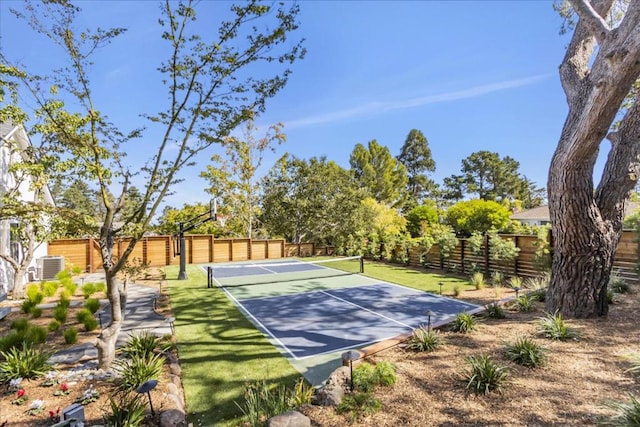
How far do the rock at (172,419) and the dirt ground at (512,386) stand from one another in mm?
1367

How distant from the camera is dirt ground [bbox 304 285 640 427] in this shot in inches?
117

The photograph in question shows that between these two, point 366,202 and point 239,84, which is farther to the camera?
point 366,202

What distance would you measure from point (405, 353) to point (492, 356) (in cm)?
121

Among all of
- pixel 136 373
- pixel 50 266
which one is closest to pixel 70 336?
pixel 136 373

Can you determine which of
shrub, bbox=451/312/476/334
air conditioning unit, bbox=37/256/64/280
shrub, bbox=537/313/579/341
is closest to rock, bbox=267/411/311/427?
shrub, bbox=451/312/476/334

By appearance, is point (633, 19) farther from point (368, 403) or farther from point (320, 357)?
point (320, 357)

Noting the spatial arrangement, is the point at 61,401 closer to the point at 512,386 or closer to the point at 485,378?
the point at 485,378

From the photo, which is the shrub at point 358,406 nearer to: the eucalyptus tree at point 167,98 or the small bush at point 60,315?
the eucalyptus tree at point 167,98

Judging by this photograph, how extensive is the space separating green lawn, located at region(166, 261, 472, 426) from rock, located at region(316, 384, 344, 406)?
82cm

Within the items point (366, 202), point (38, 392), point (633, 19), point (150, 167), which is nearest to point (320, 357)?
point (38, 392)

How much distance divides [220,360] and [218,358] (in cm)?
10

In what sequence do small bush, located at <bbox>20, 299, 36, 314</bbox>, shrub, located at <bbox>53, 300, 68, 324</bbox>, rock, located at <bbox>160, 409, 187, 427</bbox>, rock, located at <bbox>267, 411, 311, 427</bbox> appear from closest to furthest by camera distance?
1. rock, located at <bbox>267, 411, 311, 427</bbox>
2. rock, located at <bbox>160, 409, 187, 427</bbox>
3. shrub, located at <bbox>53, 300, 68, 324</bbox>
4. small bush, located at <bbox>20, 299, 36, 314</bbox>

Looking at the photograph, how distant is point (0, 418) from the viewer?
303 cm

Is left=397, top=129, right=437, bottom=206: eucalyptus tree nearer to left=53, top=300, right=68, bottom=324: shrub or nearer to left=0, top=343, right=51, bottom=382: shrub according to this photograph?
left=53, top=300, right=68, bottom=324: shrub
